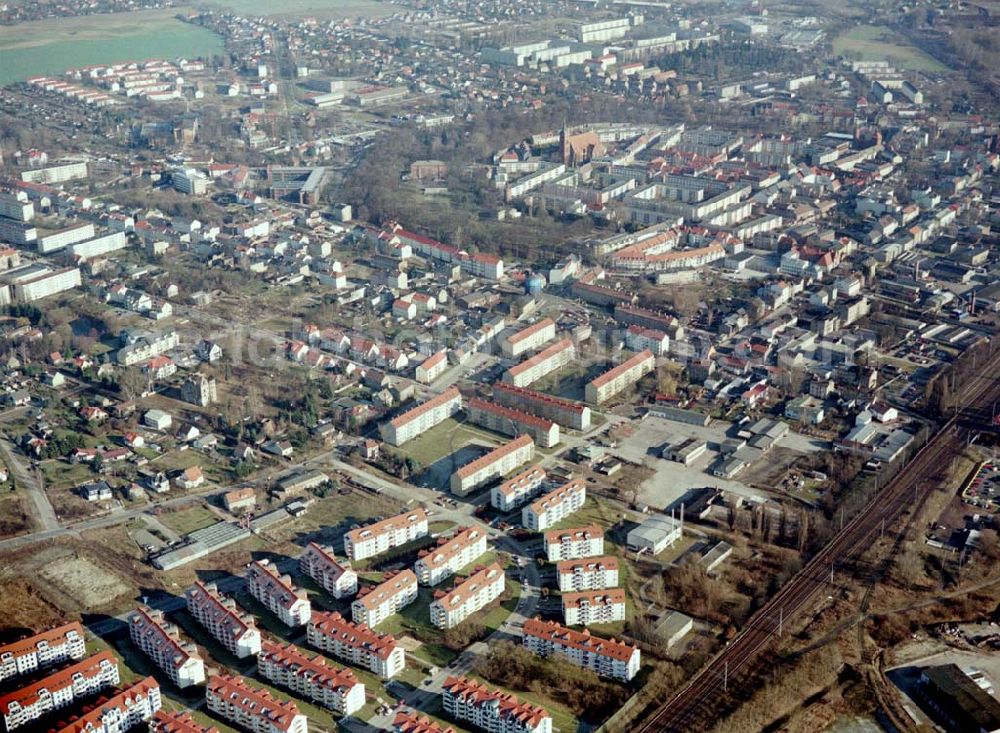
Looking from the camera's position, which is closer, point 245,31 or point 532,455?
point 532,455

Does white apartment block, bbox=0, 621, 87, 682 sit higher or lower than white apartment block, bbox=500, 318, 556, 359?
higher

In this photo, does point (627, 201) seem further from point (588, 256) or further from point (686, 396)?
point (686, 396)

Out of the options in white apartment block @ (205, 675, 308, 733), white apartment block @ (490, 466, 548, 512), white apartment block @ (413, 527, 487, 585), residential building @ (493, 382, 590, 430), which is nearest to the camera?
white apartment block @ (205, 675, 308, 733)

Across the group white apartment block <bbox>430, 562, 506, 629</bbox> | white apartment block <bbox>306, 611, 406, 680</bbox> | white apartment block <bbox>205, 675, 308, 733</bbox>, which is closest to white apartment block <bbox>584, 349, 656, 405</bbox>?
white apartment block <bbox>430, 562, 506, 629</bbox>

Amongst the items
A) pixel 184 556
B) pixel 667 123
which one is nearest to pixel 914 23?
pixel 667 123

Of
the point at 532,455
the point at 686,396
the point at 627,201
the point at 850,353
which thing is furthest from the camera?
the point at 627,201

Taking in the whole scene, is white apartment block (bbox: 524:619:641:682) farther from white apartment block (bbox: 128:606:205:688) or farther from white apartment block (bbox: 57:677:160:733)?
white apartment block (bbox: 57:677:160:733)

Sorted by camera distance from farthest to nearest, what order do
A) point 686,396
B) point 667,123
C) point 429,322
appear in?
point 667,123 → point 429,322 → point 686,396

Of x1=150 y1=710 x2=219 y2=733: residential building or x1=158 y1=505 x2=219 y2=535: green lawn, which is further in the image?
x1=158 y1=505 x2=219 y2=535: green lawn

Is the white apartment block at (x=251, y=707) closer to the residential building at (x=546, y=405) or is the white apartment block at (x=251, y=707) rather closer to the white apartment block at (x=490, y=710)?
the white apartment block at (x=490, y=710)
